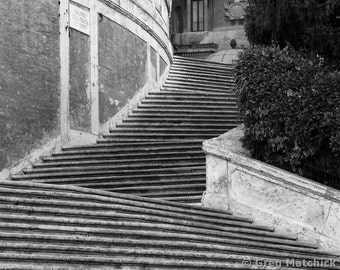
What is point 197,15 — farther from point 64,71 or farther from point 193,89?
point 64,71

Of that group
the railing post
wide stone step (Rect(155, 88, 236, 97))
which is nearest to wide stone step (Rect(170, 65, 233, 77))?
wide stone step (Rect(155, 88, 236, 97))

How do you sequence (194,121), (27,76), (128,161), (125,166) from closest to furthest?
(125,166)
(128,161)
(27,76)
(194,121)

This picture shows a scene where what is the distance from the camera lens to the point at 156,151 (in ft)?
43.3

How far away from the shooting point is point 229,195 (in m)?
10.6

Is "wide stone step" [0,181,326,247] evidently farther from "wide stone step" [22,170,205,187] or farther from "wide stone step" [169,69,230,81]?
"wide stone step" [169,69,230,81]

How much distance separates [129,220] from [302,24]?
559cm

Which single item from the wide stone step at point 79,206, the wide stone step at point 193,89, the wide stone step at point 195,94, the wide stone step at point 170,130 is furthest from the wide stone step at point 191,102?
the wide stone step at point 79,206

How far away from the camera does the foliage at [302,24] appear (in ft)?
42.8

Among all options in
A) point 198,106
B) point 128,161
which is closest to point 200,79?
point 198,106

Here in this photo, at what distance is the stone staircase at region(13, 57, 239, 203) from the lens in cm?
1179

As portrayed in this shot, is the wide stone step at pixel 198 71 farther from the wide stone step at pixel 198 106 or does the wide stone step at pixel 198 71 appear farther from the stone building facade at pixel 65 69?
the wide stone step at pixel 198 106

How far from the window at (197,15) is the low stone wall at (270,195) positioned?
1952 cm

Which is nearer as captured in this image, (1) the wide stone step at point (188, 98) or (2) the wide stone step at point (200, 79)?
(1) the wide stone step at point (188, 98)

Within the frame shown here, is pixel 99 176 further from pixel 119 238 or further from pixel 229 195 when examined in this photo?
pixel 119 238
